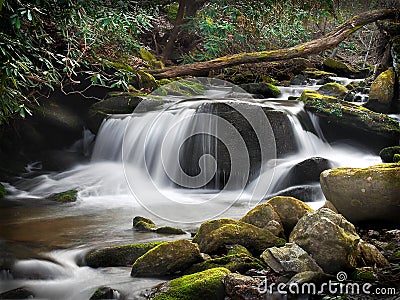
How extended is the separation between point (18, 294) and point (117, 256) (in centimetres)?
100

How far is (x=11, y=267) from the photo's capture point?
3877 millimetres

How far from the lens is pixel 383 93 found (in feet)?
34.0

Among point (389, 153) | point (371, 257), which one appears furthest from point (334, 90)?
point (371, 257)

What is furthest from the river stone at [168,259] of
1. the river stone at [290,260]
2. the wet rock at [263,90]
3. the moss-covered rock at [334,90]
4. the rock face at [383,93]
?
the moss-covered rock at [334,90]

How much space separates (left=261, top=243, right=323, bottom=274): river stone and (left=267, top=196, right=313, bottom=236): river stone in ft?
2.58

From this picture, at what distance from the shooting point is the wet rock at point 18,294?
3423 millimetres

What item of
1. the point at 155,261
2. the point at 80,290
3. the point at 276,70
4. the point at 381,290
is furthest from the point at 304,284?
the point at 276,70

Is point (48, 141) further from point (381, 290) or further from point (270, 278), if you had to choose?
point (381, 290)

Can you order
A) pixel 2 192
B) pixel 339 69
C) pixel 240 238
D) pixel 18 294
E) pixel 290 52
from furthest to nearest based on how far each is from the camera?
pixel 339 69, pixel 290 52, pixel 2 192, pixel 240 238, pixel 18 294

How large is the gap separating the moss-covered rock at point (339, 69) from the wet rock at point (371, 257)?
522 inches

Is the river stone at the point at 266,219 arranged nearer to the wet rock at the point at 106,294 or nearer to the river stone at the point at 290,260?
the river stone at the point at 290,260

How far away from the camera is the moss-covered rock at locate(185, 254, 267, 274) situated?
12.2ft

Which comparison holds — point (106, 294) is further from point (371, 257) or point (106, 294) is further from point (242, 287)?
point (371, 257)

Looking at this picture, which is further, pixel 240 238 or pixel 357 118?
pixel 357 118
